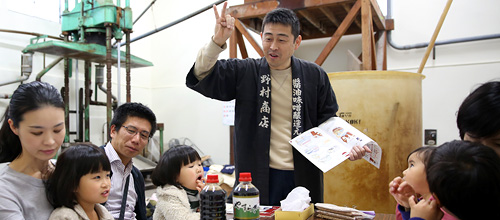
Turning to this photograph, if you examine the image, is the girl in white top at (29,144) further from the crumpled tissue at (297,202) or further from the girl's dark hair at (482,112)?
the girl's dark hair at (482,112)

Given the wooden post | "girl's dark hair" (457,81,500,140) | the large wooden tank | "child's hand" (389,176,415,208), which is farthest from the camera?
the wooden post

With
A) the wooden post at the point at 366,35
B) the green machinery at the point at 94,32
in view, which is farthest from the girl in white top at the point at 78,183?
the green machinery at the point at 94,32

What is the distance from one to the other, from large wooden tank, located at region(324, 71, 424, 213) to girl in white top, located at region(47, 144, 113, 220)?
2.36 metres

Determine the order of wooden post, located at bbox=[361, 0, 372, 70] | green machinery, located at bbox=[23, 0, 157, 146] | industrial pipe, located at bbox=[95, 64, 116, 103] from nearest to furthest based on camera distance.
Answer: wooden post, located at bbox=[361, 0, 372, 70]
green machinery, located at bbox=[23, 0, 157, 146]
industrial pipe, located at bbox=[95, 64, 116, 103]

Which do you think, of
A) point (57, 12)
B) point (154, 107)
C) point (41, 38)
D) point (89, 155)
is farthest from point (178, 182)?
point (154, 107)

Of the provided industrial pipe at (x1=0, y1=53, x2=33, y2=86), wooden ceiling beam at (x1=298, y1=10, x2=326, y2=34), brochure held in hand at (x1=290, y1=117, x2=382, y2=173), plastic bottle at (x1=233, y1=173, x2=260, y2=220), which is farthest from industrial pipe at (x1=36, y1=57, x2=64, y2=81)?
plastic bottle at (x1=233, y1=173, x2=260, y2=220)

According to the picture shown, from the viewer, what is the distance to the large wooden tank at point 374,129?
323cm

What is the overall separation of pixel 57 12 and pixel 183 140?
2839 millimetres

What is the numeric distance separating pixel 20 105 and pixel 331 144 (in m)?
1.34

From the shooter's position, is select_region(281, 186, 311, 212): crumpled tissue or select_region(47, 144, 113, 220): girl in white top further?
select_region(281, 186, 311, 212): crumpled tissue

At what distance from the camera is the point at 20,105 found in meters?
1.24

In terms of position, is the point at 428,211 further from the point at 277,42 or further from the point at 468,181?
the point at 277,42

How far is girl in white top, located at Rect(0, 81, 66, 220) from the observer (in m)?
1.23

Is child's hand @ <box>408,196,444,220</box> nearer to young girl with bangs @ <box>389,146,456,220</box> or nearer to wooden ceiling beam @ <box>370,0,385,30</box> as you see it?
young girl with bangs @ <box>389,146,456,220</box>
